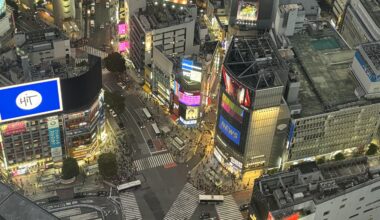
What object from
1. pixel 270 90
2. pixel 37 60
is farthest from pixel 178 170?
pixel 37 60

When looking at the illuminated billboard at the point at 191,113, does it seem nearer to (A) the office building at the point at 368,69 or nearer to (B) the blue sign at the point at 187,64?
(B) the blue sign at the point at 187,64

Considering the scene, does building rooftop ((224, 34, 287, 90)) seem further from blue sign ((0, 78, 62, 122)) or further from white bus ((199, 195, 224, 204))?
blue sign ((0, 78, 62, 122))

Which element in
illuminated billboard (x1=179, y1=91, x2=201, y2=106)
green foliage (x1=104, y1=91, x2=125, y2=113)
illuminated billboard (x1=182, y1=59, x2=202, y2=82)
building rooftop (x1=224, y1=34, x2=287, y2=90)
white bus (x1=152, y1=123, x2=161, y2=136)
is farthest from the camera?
white bus (x1=152, y1=123, x2=161, y2=136)

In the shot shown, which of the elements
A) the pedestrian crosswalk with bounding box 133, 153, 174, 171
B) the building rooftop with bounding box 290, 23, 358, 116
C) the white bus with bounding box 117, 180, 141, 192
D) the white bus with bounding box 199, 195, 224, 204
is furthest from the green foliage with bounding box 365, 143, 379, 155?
the white bus with bounding box 117, 180, 141, 192

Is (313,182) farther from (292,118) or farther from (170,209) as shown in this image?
(170,209)

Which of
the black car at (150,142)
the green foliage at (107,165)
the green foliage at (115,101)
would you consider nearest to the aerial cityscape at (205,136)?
the black car at (150,142)

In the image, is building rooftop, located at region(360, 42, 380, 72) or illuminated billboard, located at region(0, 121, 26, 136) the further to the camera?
building rooftop, located at region(360, 42, 380, 72)
